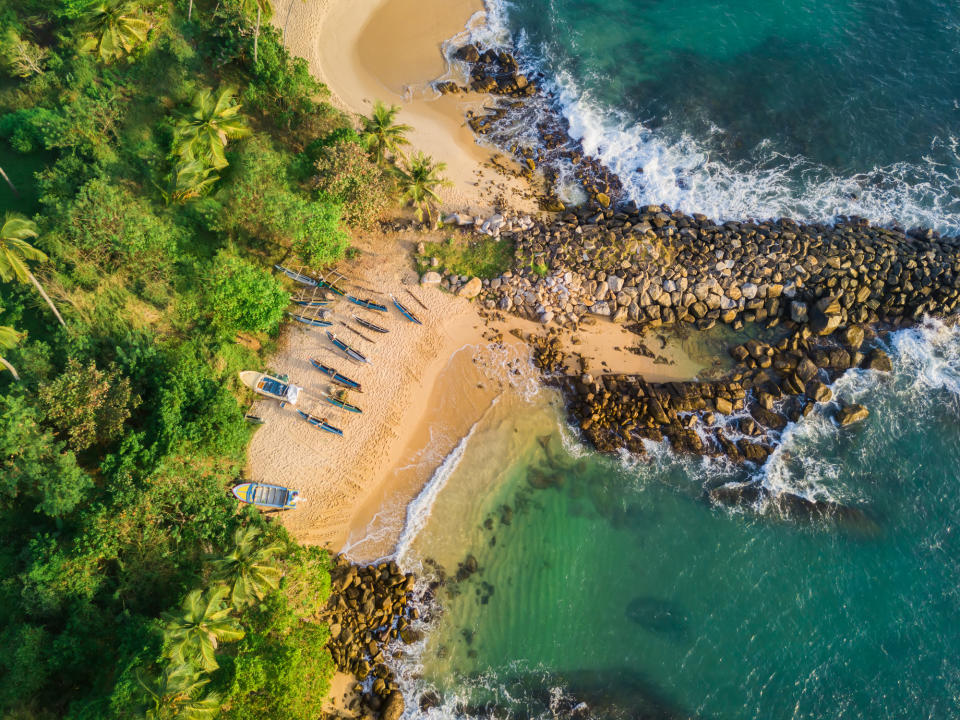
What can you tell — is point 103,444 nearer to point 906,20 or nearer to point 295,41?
point 295,41

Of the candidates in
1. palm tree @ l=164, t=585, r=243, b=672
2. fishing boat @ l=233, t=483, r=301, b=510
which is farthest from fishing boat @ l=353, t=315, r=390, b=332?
palm tree @ l=164, t=585, r=243, b=672

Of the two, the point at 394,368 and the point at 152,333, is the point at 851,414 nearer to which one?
the point at 394,368

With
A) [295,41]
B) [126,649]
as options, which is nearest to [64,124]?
[295,41]

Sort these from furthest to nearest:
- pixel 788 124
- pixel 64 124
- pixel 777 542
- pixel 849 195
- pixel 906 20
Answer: pixel 906 20
pixel 788 124
pixel 849 195
pixel 64 124
pixel 777 542

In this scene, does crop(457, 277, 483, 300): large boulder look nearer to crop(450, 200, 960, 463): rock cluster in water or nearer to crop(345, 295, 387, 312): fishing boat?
crop(450, 200, 960, 463): rock cluster in water

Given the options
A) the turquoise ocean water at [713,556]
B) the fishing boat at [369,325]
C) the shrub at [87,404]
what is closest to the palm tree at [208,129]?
the fishing boat at [369,325]
